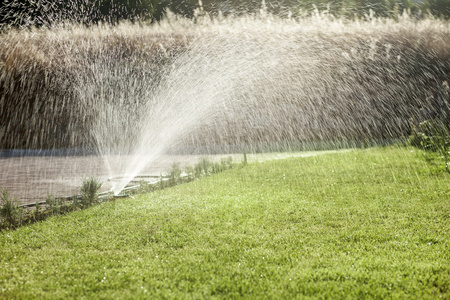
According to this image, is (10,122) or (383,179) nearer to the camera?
(383,179)

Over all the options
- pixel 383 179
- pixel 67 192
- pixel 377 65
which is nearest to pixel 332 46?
pixel 377 65

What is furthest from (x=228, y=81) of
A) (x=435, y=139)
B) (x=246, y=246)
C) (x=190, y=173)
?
(x=246, y=246)

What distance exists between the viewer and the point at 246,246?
466cm

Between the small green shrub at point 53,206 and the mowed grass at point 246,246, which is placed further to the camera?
the small green shrub at point 53,206

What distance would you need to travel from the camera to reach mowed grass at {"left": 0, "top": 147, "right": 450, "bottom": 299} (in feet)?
12.0

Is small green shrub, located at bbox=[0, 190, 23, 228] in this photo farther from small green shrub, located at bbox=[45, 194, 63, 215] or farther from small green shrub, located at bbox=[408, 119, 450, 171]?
small green shrub, located at bbox=[408, 119, 450, 171]

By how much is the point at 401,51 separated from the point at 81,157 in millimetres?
16327

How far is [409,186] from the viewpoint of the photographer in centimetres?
766

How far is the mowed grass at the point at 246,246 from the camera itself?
3.66 metres

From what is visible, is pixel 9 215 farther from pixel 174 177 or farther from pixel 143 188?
pixel 174 177

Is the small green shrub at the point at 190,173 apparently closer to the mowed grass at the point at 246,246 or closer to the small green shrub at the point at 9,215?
the mowed grass at the point at 246,246

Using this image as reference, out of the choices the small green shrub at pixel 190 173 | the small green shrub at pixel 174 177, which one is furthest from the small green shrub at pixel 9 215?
the small green shrub at pixel 190 173

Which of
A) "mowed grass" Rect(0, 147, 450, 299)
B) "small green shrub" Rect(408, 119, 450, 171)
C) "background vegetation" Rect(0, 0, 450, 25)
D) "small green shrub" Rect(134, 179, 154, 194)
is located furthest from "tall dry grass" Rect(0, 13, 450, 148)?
"mowed grass" Rect(0, 147, 450, 299)

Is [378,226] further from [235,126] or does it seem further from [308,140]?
[235,126]
